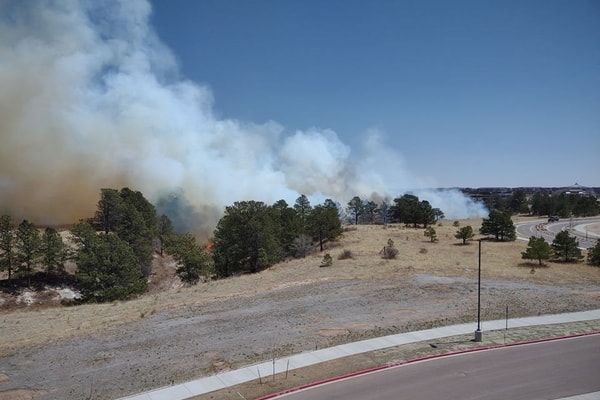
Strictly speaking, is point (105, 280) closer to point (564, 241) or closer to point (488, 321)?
point (488, 321)

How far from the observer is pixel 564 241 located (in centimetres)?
4575

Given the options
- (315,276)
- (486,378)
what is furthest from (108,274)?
(486,378)

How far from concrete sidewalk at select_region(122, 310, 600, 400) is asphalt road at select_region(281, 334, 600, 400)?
2387mm

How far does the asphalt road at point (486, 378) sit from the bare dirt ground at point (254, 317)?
437cm

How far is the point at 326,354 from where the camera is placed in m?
19.8

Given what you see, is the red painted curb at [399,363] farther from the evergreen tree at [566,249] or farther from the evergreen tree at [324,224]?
the evergreen tree at [324,224]

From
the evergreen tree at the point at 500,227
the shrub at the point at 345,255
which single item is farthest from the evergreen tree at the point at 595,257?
the shrub at the point at 345,255

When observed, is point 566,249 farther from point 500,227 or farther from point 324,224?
point 324,224

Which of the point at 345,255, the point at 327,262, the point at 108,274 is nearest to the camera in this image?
the point at 108,274

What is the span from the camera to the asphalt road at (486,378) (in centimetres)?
1562

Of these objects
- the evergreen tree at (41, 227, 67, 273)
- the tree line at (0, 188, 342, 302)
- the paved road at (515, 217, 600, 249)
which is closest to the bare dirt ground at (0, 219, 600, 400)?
the tree line at (0, 188, 342, 302)

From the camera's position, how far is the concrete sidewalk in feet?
54.0

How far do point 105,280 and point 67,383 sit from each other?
72.0ft

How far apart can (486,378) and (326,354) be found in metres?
6.46
